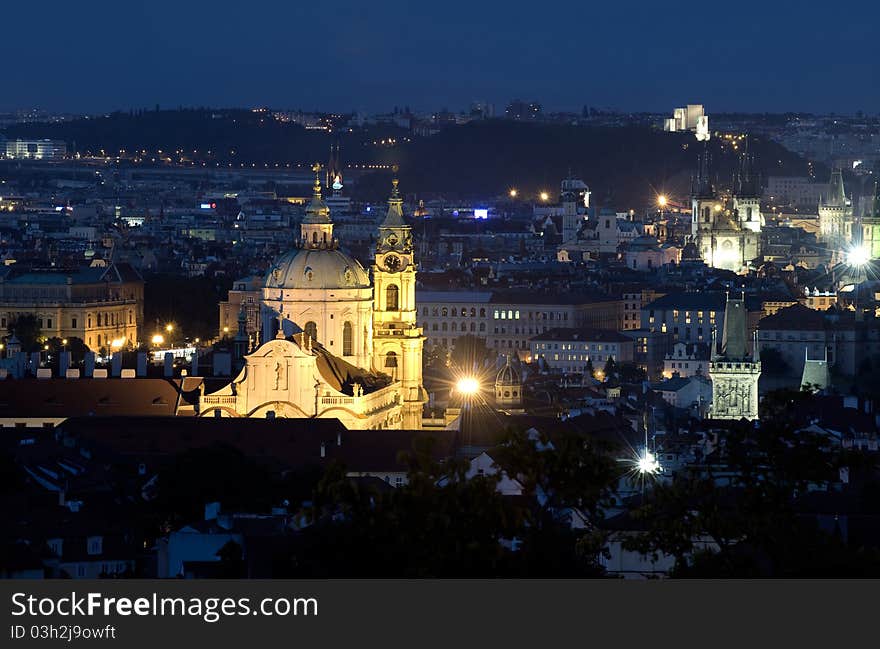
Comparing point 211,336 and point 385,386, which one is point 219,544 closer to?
point 385,386

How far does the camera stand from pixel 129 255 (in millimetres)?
143875

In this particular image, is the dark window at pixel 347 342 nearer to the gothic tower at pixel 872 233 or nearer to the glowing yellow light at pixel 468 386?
the glowing yellow light at pixel 468 386

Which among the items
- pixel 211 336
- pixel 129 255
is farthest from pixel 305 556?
pixel 129 255

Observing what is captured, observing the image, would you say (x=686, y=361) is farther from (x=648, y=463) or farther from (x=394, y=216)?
(x=648, y=463)

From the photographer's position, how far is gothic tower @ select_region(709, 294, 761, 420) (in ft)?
249

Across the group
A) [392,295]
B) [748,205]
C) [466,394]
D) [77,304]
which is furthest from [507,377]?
[748,205]

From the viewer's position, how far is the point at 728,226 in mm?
160750

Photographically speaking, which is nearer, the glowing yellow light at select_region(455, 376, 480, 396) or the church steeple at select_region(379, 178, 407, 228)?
the church steeple at select_region(379, 178, 407, 228)

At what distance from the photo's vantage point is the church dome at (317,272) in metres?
65.0

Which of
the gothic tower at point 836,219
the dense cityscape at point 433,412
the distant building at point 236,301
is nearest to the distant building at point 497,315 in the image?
the dense cityscape at point 433,412

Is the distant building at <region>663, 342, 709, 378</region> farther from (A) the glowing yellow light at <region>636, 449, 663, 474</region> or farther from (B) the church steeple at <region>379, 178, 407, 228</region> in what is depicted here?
(A) the glowing yellow light at <region>636, 449, 663, 474</region>

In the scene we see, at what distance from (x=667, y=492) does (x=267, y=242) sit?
490ft

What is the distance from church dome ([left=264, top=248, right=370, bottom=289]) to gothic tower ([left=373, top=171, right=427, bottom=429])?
1.68 m

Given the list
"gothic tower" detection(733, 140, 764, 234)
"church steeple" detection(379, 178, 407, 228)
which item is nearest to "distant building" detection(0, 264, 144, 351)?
"church steeple" detection(379, 178, 407, 228)
